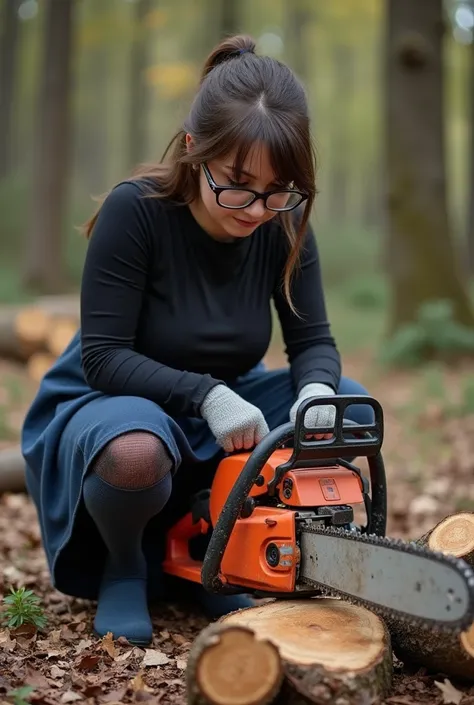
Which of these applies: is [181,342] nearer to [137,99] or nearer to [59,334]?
[59,334]

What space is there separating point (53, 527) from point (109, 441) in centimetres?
58

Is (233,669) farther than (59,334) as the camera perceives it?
No

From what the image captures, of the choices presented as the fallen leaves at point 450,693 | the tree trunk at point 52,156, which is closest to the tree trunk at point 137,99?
the tree trunk at point 52,156

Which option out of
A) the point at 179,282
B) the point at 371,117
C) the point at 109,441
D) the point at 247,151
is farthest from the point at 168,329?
the point at 371,117

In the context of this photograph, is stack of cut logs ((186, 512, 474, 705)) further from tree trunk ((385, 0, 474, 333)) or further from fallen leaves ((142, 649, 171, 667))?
tree trunk ((385, 0, 474, 333))

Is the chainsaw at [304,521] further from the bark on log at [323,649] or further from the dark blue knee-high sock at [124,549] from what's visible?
the dark blue knee-high sock at [124,549]

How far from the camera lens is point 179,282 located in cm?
272

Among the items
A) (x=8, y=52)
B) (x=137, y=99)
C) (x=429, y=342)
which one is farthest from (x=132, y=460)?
(x=8, y=52)

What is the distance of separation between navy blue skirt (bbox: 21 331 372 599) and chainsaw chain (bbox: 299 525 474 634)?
1.85 ft

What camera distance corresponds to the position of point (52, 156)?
472 inches

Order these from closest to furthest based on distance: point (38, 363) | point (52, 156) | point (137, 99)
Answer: point (38, 363), point (52, 156), point (137, 99)

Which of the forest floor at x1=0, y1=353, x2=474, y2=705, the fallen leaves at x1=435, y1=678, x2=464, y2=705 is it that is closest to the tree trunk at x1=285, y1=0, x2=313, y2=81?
the forest floor at x1=0, y1=353, x2=474, y2=705

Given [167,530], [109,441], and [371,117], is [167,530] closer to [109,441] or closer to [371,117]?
[109,441]

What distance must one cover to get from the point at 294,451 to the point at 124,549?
2.38 feet
